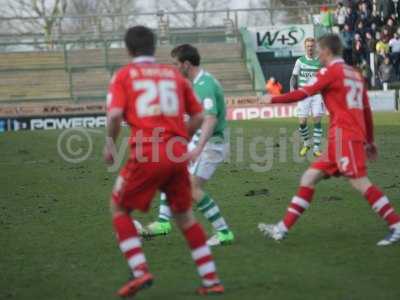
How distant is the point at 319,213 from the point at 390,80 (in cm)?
2455

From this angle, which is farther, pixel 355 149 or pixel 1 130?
pixel 1 130

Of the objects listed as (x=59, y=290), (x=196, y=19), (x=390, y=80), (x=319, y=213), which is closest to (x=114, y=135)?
(x=59, y=290)

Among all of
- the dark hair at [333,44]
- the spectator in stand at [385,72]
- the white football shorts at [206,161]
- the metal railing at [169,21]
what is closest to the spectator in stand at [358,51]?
the spectator in stand at [385,72]

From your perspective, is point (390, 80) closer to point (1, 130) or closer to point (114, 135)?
point (1, 130)

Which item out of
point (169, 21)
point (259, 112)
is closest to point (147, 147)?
point (259, 112)

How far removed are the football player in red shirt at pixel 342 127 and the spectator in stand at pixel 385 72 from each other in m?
25.9

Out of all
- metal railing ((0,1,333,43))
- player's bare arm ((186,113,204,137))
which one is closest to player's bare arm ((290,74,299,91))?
player's bare arm ((186,113,204,137))

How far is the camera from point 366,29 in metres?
36.0

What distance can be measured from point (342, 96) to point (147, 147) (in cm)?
258

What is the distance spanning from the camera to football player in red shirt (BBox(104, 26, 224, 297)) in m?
7.43

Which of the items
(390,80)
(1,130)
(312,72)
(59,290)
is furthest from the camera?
(390,80)

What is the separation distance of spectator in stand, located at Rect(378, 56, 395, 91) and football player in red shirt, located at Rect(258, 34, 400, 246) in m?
25.9

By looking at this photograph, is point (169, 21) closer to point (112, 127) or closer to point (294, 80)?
point (294, 80)

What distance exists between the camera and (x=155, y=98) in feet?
24.4
